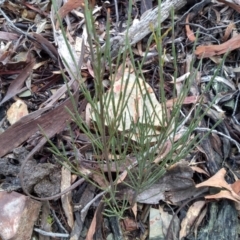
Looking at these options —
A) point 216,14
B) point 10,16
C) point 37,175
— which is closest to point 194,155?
point 37,175

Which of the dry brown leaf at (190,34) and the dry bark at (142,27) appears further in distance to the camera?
the dry brown leaf at (190,34)

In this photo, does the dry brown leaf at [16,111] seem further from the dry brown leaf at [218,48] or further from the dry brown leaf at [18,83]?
the dry brown leaf at [218,48]

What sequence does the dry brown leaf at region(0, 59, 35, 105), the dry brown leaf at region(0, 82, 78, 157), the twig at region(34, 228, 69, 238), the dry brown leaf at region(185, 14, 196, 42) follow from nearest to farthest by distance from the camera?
the twig at region(34, 228, 69, 238) → the dry brown leaf at region(0, 82, 78, 157) → the dry brown leaf at region(0, 59, 35, 105) → the dry brown leaf at region(185, 14, 196, 42)

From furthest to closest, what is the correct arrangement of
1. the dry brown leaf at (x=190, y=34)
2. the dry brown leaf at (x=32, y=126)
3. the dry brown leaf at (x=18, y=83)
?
the dry brown leaf at (x=190, y=34)
the dry brown leaf at (x=18, y=83)
the dry brown leaf at (x=32, y=126)

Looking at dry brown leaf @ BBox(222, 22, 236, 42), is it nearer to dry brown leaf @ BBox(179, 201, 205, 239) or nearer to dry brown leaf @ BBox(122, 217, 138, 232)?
dry brown leaf @ BBox(179, 201, 205, 239)

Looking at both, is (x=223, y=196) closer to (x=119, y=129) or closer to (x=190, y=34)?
(x=119, y=129)

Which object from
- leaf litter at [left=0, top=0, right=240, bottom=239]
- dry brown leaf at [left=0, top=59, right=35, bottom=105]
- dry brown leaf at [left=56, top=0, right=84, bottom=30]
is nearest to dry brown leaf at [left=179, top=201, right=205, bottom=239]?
leaf litter at [left=0, top=0, right=240, bottom=239]

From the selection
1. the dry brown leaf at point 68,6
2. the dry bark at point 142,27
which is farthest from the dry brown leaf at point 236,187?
the dry brown leaf at point 68,6

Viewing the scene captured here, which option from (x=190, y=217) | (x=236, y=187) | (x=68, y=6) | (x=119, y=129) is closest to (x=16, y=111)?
(x=119, y=129)

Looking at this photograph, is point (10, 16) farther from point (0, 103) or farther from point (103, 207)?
point (103, 207)
